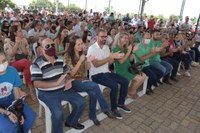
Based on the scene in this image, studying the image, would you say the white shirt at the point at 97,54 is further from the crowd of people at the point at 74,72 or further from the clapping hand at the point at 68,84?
the clapping hand at the point at 68,84

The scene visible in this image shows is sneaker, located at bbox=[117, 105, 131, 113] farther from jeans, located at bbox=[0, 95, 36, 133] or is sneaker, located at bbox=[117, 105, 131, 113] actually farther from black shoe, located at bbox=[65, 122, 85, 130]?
jeans, located at bbox=[0, 95, 36, 133]

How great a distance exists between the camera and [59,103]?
2812 mm

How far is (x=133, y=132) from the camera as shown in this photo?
326 cm

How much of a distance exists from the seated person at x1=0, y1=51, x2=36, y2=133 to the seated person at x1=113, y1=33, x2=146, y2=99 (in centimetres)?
207

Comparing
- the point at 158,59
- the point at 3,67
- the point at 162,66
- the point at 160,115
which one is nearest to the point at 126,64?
the point at 160,115

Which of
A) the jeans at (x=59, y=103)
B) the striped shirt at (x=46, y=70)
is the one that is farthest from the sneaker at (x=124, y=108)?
the striped shirt at (x=46, y=70)

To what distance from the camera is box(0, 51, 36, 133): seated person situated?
7.25ft

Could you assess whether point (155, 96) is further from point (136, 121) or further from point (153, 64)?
point (136, 121)

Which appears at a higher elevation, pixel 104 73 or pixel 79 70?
pixel 79 70

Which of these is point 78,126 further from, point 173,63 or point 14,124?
point 173,63

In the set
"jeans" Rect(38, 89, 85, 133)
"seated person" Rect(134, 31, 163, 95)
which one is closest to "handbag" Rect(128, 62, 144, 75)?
"seated person" Rect(134, 31, 163, 95)

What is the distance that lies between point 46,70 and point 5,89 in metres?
0.57

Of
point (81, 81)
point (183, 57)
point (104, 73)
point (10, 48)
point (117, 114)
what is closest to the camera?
point (81, 81)

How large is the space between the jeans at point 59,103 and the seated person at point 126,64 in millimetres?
1337
